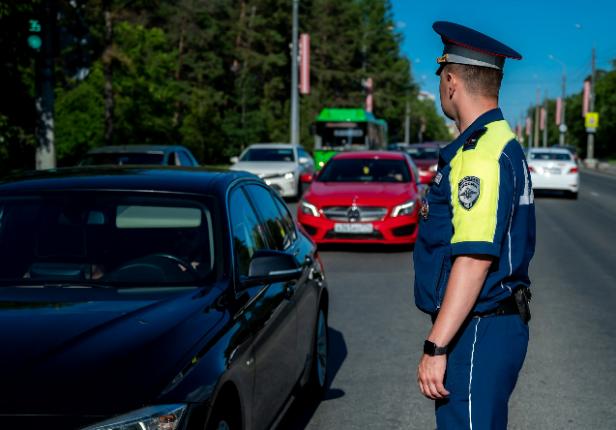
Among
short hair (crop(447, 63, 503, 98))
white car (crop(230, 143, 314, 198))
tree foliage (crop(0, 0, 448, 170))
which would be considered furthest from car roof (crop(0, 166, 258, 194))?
white car (crop(230, 143, 314, 198))

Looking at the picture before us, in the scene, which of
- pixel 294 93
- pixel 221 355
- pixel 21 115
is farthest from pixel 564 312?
pixel 294 93

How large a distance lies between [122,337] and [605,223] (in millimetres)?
17330

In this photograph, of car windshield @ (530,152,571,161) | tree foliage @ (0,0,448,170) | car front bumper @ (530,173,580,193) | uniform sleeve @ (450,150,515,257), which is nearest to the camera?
uniform sleeve @ (450,150,515,257)

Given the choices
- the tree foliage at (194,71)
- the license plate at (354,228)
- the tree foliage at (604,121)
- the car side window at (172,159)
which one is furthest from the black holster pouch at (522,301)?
the tree foliage at (604,121)

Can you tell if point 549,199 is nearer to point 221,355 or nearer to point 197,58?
point 221,355

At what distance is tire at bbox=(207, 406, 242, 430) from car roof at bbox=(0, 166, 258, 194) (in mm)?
1302

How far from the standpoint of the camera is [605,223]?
19.1 meters

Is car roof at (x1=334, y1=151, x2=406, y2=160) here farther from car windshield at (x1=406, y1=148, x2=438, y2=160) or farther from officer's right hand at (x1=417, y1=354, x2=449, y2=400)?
car windshield at (x1=406, y1=148, x2=438, y2=160)

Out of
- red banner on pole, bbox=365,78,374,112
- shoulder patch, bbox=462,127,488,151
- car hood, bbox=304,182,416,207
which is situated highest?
red banner on pole, bbox=365,78,374,112

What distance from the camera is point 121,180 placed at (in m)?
4.54

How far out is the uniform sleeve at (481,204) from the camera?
2699 mm

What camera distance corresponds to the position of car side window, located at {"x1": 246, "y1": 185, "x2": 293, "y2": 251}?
508cm

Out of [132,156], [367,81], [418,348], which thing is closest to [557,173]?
[132,156]

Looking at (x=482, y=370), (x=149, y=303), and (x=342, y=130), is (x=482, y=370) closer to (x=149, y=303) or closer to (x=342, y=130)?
(x=149, y=303)
